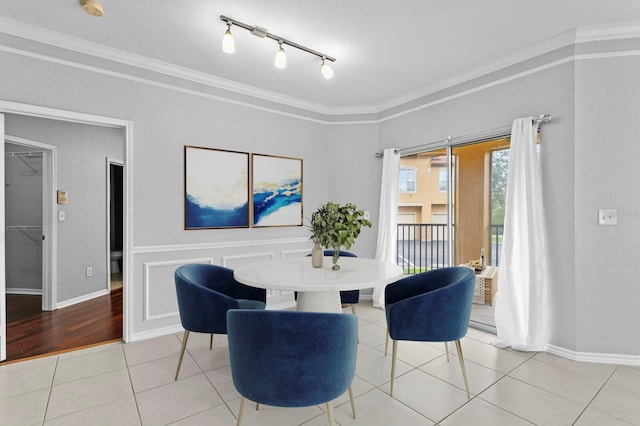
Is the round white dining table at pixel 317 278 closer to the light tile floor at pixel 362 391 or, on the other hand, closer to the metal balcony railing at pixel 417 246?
the light tile floor at pixel 362 391

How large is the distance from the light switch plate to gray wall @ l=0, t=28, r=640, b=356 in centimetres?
5

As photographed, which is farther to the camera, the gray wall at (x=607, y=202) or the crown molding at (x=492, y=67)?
the crown molding at (x=492, y=67)

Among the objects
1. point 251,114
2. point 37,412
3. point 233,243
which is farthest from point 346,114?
point 37,412

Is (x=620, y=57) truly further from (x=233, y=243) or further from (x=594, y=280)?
(x=233, y=243)

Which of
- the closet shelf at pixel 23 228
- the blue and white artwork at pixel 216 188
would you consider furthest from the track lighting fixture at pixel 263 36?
the closet shelf at pixel 23 228

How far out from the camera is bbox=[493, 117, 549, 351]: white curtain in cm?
277

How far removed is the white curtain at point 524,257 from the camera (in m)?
2.77

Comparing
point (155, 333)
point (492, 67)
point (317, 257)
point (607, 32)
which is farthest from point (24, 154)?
point (607, 32)

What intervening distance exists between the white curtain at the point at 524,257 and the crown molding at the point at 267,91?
2.11ft

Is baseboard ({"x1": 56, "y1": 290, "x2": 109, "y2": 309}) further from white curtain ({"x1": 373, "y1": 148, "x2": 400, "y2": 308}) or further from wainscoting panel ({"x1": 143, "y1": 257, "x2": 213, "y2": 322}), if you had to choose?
white curtain ({"x1": 373, "y1": 148, "x2": 400, "y2": 308})

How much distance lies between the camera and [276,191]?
4.00 m

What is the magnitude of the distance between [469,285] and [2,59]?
149 inches

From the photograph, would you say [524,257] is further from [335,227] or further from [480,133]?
[335,227]

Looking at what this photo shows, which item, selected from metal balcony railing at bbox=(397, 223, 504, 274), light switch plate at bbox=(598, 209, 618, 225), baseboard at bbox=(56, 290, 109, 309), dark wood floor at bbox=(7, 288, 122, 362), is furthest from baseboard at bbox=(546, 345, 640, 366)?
baseboard at bbox=(56, 290, 109, 309)
